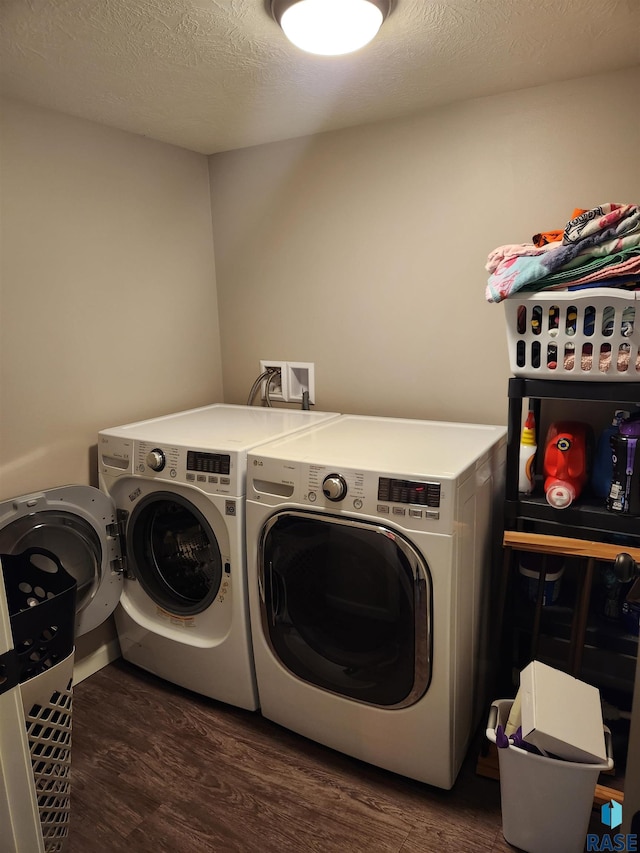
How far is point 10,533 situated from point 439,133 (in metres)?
1.86

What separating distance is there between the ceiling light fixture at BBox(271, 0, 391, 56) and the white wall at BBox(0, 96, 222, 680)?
3.28 ft

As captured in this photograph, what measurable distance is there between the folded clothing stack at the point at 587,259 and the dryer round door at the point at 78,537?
1.38 meters

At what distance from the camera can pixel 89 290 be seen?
6.59 ft

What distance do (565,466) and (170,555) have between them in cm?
132

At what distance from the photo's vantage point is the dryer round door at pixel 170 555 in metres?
1.89

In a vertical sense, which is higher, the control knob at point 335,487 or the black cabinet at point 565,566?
the control knob at point 335,487

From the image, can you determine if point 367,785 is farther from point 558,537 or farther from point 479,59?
point 479,59

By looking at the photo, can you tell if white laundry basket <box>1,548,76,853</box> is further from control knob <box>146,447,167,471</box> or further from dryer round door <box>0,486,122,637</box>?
control knob <box>146,447,167,471</box>

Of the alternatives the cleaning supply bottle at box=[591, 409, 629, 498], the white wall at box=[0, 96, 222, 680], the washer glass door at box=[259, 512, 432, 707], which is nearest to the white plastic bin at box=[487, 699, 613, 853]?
the washer glass door at box=[259, 512, 432, 707]

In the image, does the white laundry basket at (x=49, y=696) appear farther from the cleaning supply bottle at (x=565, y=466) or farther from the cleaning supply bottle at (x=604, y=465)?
the cleaning supply bottle at (x=604, y=465)

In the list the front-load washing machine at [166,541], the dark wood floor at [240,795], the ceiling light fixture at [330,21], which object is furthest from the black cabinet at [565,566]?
the ceiling light fixture at [330,21]

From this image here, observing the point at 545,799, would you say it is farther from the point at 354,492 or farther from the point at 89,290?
the point at 89,290

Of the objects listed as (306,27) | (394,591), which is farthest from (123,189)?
(394,591)

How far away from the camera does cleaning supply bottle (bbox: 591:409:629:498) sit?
1479 mm
